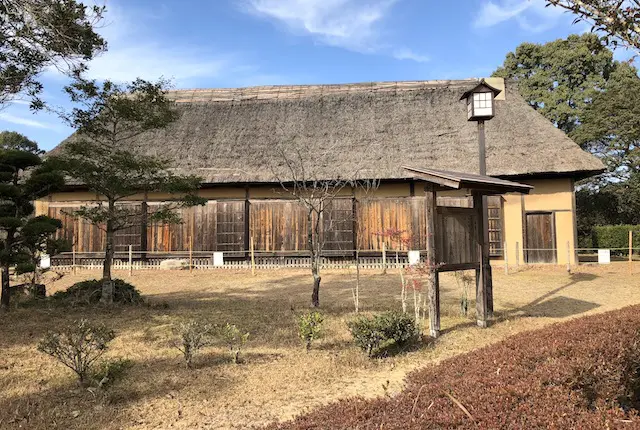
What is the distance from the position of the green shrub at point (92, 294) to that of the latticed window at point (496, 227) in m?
12.2

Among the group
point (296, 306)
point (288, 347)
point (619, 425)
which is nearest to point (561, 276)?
point (296, 306)

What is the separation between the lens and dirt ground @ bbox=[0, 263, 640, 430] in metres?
4.04

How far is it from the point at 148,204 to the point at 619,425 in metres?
16.4

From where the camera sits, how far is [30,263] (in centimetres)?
834

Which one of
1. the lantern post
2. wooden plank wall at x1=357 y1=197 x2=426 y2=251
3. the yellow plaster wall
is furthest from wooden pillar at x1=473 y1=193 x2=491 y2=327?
the yellow plaster wall

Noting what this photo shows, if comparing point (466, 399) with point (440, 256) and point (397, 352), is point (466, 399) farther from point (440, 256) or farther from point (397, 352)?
point (440, 256)

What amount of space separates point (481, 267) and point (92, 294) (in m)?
7.86

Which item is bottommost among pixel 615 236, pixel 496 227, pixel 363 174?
pixel 615 236

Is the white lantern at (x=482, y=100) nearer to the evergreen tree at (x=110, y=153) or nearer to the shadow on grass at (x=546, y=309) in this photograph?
the shadow on grass at (x=546, y=309)

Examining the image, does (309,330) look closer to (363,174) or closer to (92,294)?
(92,294)

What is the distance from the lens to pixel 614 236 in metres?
19.1

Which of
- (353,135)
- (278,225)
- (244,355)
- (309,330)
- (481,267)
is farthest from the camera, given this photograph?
(353,135)

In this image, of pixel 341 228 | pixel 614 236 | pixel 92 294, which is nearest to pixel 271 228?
pixel 341 228

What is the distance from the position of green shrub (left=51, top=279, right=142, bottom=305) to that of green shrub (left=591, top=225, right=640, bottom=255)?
2022 centimetres
